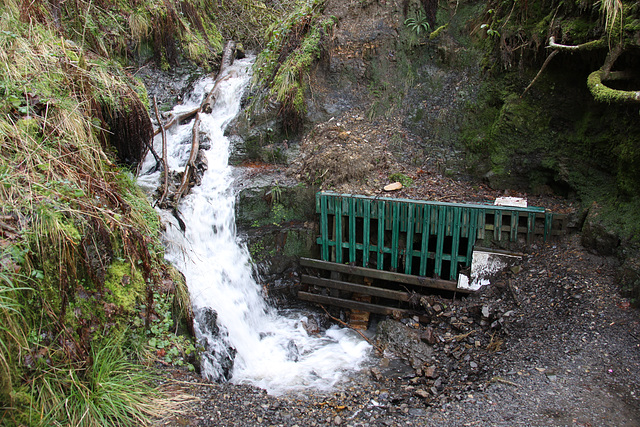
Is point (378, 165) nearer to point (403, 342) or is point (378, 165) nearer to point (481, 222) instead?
point (481, 222)

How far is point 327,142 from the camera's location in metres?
7.72

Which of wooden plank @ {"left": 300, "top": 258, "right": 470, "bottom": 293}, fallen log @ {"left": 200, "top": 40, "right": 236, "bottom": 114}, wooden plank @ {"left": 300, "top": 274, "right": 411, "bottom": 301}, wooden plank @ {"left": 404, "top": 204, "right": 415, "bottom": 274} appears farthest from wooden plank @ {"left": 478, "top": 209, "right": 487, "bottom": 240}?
fallen log @ {"left": 200, "top": 40, "right": 236, "bottom": 114}

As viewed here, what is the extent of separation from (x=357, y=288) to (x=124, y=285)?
3.86 meters

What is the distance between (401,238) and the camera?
6.59 m

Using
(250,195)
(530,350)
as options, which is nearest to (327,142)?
(250,195)

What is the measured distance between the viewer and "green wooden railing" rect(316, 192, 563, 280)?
18.9ft

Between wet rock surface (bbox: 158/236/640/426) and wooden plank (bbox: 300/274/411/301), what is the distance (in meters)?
0.45

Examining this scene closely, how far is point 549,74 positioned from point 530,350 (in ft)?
14.7

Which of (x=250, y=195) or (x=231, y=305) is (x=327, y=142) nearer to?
(x=250, y=195)

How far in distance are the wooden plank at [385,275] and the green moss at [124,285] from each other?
3.39 meters

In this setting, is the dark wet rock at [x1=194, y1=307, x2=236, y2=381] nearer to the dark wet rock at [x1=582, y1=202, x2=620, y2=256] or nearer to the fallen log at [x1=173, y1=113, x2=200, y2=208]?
the fallen log at [x1=173, y1=113, x2=200, y2=208]

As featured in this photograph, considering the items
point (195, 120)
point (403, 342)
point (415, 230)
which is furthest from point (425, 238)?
point (195, 120)

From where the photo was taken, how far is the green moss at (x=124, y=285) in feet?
12.5

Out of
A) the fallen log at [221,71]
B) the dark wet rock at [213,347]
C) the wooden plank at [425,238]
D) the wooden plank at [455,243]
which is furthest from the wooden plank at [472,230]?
the fallen log at [221,71]
